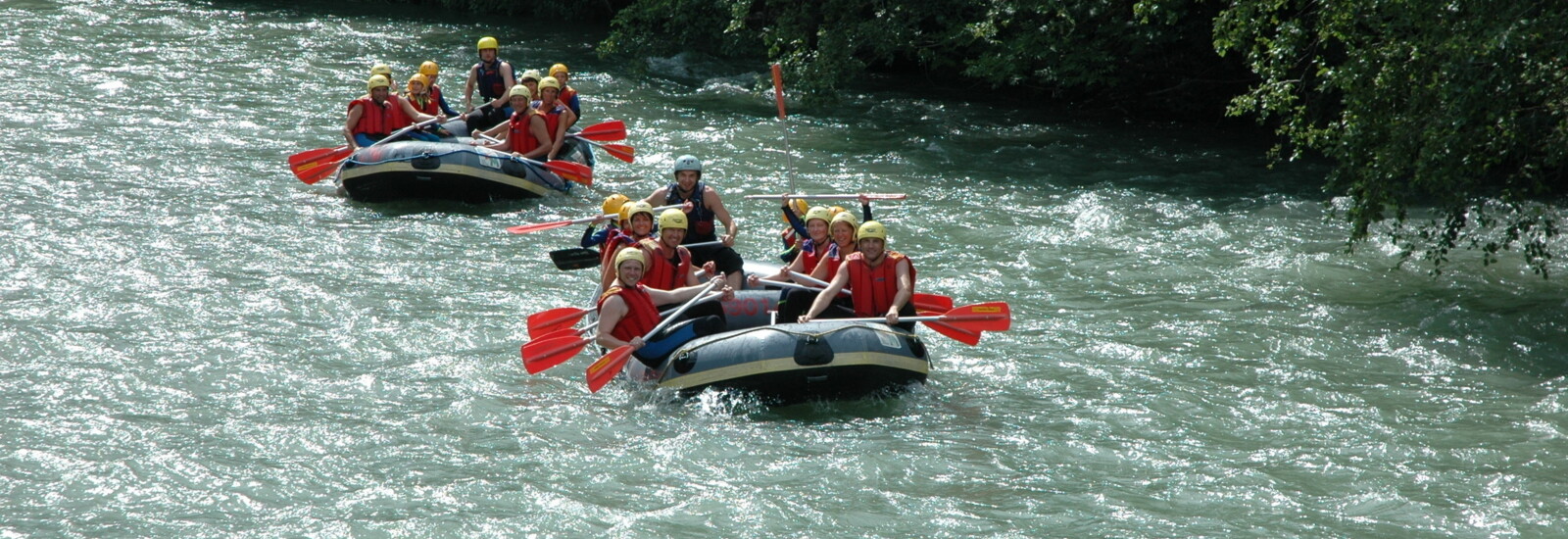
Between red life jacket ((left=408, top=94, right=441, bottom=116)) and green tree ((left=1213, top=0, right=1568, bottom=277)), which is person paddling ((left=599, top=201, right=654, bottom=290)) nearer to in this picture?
green tree ((left=1213, top=0, right=1568, bottom=277))

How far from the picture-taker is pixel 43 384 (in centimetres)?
865

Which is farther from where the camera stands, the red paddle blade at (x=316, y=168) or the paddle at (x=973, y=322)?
the red paddle blade at (x=316, y=168)

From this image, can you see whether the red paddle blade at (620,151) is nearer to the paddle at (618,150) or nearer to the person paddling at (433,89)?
the paddle at (618,150)

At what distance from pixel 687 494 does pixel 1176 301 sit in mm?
4888

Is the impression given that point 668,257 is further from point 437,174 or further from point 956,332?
point 437,174

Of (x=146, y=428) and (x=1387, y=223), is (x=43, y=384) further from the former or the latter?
(x=1387, y=223)

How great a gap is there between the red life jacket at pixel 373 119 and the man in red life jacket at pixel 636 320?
20.5ft

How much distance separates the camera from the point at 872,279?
29.0 feet

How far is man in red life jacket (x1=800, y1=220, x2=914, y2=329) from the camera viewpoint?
28.8 feet

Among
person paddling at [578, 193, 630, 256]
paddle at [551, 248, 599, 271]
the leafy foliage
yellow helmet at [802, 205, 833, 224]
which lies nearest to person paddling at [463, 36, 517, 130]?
the leafy foliage

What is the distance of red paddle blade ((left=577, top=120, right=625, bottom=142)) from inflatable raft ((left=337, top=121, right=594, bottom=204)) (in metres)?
1.01

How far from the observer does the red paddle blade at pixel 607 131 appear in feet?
48.5

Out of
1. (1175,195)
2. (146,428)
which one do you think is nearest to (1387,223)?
(1175,195)

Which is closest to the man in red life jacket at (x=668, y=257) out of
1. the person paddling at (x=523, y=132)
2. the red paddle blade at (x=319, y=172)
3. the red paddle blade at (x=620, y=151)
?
the person paddling at (x=523, y=132)
